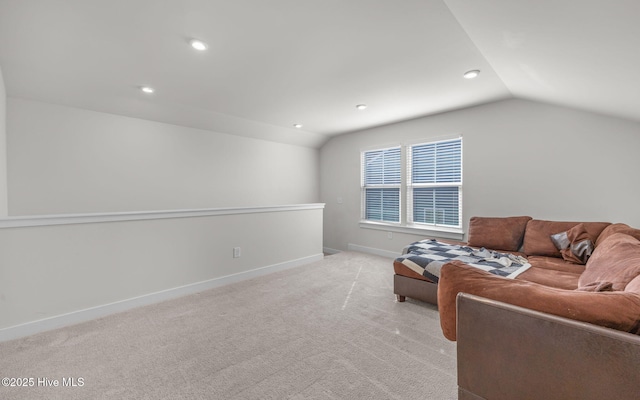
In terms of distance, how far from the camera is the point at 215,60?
94.0 inches

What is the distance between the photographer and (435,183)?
4281 mm

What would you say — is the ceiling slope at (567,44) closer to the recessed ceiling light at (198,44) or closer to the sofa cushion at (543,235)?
the sofa cushion at (543,235)

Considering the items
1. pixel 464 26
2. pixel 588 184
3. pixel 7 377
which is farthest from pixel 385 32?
pixel 7 377

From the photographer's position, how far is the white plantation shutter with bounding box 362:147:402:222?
4.82 metres

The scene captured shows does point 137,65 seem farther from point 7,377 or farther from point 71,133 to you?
point 7,377

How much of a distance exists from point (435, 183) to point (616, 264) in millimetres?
2754

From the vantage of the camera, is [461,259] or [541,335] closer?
[541,335]

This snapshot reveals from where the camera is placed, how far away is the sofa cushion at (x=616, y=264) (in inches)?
53.8

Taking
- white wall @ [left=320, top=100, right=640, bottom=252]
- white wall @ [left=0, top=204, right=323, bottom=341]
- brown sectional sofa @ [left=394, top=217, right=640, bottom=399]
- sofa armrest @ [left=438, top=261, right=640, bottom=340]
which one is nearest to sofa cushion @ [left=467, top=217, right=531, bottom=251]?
white wall @ [left=320, top=100, right=640, bottom=252]

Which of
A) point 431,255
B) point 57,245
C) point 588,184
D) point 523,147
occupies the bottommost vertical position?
point 431,255

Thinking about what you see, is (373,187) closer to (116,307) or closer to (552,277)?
(552,277)

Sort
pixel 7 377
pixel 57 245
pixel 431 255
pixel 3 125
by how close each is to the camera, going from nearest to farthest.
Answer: pixel 7 377, pixel 57 245, pixel 3 125, pixel 431 255

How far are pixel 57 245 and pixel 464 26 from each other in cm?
373

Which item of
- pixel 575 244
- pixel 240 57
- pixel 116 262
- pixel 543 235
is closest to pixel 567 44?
pixel 575 244
